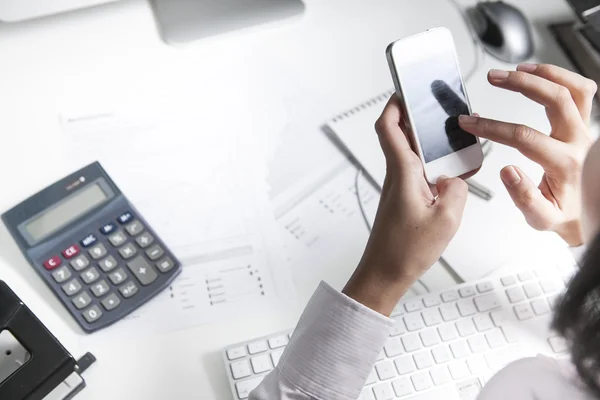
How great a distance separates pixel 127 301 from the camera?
0.54m

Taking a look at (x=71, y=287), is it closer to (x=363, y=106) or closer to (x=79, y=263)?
(x=79, y=263)

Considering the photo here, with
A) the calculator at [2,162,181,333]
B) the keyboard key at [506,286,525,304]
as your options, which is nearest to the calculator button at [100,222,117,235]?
the calculator at [2,162,181,333]

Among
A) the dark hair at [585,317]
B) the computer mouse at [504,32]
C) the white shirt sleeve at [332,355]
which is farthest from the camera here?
the computer mouse at [504,32]

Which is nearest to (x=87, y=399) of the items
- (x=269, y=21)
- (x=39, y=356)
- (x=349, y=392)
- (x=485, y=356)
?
(x=39, y=356)

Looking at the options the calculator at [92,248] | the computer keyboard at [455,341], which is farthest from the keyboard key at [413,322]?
the calculator at [92,248]

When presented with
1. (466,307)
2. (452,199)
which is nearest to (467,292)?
(466,307)

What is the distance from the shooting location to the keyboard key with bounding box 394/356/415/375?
0.52 meters

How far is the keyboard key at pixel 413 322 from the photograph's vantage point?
54 centimetres

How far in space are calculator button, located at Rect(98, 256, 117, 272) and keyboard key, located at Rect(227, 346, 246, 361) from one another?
0.42 feet

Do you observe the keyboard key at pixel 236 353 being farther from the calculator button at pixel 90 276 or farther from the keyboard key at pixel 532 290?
the keyboard key at pixel 532 290

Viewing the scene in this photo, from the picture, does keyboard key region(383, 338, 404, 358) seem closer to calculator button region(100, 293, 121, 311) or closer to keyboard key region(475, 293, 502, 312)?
keyboard key region(475, 293, 502, 312)

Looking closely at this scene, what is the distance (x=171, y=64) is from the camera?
0.68 m

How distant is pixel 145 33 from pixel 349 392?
1.48ft

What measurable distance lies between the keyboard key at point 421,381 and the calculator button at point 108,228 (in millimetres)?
292
